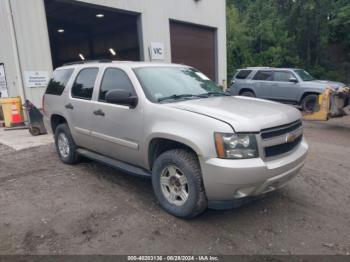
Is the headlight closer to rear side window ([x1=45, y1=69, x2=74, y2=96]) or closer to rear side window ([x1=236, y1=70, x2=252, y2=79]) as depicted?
rear side window ([x1=45, y1=69, x2=74, y2=96])

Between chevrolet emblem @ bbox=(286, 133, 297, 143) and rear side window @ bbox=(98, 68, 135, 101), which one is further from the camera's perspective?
rear side window @ bbox=(98, 68, 135, 101)

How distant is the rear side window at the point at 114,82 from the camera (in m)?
4.23

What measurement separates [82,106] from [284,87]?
31.7ft

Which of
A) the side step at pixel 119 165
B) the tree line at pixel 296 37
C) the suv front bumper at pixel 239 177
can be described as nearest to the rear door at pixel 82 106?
the side step at pixel 119 165

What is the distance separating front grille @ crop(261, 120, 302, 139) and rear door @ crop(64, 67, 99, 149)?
2.73 meters

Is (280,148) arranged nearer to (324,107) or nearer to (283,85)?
(324,107)

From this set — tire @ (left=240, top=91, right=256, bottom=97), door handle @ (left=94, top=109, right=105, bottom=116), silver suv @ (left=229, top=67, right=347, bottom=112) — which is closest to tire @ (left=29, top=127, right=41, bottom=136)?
door handle @ (left=94, top=109, right=105, bottom=116)

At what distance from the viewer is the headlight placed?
312 centimetres

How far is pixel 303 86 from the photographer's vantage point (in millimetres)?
11820

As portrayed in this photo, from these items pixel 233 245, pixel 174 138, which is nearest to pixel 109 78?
pixel 174 138

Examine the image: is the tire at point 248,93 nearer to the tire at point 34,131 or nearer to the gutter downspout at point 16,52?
the tire at point 34,131

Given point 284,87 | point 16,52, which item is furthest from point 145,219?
point 284,87

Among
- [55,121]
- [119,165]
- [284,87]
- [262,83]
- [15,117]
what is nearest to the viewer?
[119,165]

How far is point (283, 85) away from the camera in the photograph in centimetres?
1246
